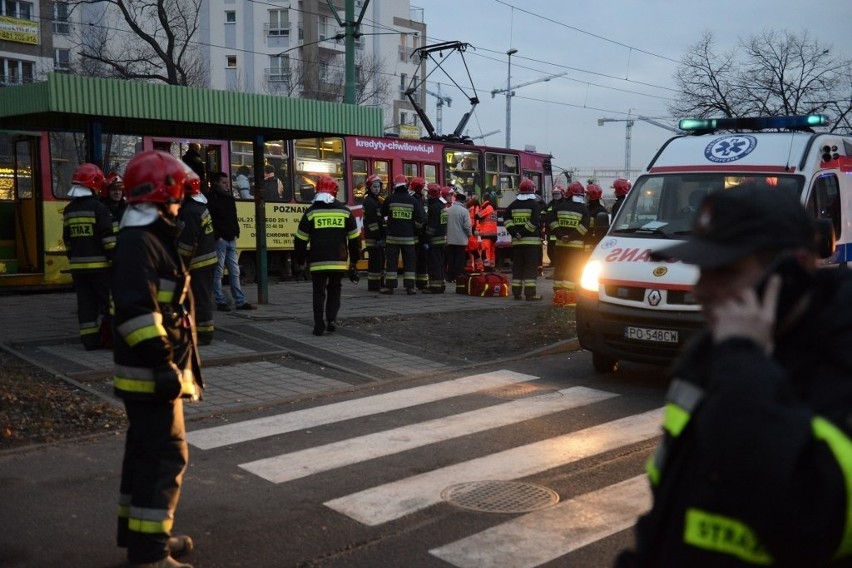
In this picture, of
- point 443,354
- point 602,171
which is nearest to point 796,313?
point 443,354

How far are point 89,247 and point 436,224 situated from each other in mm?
8126

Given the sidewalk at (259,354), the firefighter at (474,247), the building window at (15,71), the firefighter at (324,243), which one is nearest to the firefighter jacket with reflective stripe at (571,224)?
the sidewalk at (259,354)

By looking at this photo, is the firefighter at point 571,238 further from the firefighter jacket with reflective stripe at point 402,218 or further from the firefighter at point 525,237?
the firefighter jacket with reflective stripe at point 402,218

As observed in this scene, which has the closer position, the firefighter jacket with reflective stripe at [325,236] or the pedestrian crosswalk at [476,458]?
the pedestrian crosswalk at [476,458]

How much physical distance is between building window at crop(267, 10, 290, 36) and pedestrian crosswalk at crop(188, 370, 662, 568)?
55.3 m

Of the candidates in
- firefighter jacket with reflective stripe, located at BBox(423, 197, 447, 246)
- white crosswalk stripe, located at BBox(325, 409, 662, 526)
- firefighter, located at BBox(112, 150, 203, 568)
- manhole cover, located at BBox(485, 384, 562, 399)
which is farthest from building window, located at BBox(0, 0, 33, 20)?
firefighter, located at BBox(112, 150, 203, 568)

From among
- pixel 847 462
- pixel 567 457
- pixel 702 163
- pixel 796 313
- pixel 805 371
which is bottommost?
pixel 567 457

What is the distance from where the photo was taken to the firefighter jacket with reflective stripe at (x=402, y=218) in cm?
1628

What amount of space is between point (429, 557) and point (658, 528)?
2.94 m

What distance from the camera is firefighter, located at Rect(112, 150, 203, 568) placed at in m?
4.19

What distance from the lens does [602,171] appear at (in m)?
80.0

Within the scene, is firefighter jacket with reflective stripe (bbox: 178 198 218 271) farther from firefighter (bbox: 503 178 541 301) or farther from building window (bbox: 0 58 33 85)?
building window (bbox: 0 58 33 85)

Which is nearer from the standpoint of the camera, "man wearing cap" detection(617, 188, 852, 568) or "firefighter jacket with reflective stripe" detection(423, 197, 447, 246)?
"man wearing cap" detection(617, 188, 852, 568)

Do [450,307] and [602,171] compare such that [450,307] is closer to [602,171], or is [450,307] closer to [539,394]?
[539,394]
